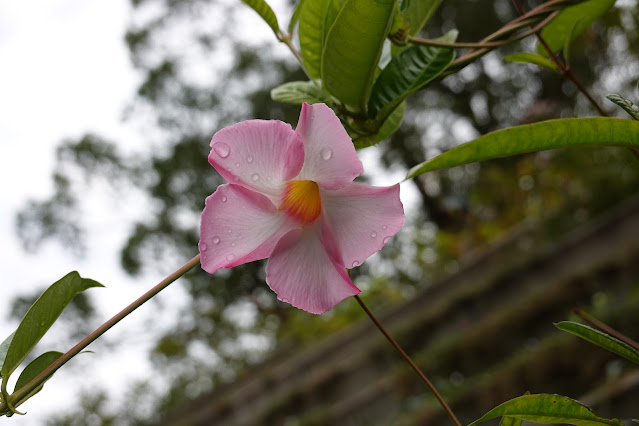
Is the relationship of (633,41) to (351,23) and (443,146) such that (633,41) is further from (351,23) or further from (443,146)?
(351,23)

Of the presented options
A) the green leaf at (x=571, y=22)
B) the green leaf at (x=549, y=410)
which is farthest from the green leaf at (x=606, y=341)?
the green leaf at (x=571, y=22)

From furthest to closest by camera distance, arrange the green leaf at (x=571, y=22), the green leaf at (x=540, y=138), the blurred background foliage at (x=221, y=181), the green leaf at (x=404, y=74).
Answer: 1. the blurred background foliage at (x=221, y=181)
2. the green leaf at (x=571, y=22)
3. the green leaf at (x=404, y=74)
4. the green leaf at (x=540, y=138)

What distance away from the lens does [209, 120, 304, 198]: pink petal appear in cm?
31

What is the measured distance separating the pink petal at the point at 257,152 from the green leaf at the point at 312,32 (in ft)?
0.40

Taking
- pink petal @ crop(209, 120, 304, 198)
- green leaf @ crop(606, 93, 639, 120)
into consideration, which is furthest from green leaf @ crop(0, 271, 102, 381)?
green leaf @ crop(606, 93, 639, 120)

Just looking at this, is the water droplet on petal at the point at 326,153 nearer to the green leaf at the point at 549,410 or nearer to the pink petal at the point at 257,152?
the pink petal at the point at 257,152

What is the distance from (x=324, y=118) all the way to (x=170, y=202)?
798cm

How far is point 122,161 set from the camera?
8.34 m

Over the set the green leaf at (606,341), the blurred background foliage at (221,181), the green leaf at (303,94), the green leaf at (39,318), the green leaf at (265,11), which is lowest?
the blurred background foliage at (221,181)

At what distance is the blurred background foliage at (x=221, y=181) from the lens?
4262 mm

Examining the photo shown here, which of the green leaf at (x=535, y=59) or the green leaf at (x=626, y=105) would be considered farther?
the green leaf at (x=535, y=59)

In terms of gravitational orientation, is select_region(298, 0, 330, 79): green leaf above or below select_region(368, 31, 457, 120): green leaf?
above

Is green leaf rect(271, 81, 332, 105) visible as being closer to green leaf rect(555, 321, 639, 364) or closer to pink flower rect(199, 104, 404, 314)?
pink flower rect(199, 104, 404, 314)

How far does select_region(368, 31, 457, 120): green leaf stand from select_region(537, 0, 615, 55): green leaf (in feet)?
0.52
